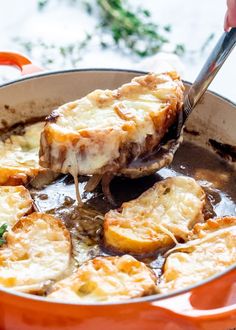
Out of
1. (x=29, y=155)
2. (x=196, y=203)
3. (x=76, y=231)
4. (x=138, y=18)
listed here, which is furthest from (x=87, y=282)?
(x=138, y=18)

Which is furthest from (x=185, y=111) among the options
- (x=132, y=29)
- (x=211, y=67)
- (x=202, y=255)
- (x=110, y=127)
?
(x=132, y=29)

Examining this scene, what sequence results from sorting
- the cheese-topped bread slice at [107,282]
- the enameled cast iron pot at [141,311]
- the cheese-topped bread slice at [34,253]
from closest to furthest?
the enameled cast iron pot at [141,311] → the cheese-topped bread slice at [107,282] → the cheese-topped bread slice at [34,253]

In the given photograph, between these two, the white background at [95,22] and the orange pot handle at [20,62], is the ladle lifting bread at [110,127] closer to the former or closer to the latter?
the orange pot handle at [20,62]

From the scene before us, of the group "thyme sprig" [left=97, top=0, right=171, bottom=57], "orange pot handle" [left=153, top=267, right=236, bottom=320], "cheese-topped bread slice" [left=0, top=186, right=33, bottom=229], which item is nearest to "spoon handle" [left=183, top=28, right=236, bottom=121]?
"cheese-topped bread slice" [left=0, top=186, right=33, bottom=229]

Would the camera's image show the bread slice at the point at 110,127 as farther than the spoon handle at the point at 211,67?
No

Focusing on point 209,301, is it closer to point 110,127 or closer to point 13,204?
point 110,127

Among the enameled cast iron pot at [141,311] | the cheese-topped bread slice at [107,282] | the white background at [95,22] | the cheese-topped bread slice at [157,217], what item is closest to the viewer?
the enameled cast iron pot at [141,311]

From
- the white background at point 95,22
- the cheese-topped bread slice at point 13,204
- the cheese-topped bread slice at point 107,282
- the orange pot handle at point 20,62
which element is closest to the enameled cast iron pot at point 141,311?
the cheese-topped bread slice at point 107,282
